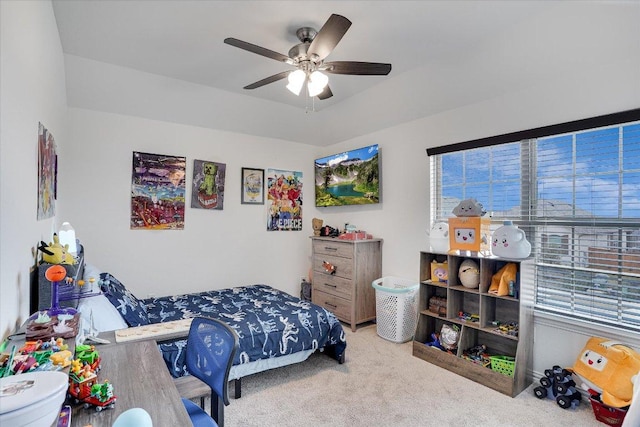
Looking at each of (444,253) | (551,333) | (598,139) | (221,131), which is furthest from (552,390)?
(221,131)

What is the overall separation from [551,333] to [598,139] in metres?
1.54

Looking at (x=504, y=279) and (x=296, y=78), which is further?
(x=504, y=279)

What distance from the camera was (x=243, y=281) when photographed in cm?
442

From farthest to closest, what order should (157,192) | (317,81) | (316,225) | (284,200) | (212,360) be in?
(284,200), (316,225), (157,192), (317,81), (212,360)

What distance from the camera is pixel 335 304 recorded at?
161 inches

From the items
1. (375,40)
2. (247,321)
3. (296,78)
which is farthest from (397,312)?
(375,40)

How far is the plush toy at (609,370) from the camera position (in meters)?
2.05

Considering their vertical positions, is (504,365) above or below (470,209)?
below

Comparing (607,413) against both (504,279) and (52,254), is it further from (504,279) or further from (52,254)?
(52,254)

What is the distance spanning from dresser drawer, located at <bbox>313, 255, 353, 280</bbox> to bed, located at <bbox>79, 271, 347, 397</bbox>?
2.72 ft

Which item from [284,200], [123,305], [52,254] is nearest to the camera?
[52,254]

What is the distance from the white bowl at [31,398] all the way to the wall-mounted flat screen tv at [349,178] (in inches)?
142

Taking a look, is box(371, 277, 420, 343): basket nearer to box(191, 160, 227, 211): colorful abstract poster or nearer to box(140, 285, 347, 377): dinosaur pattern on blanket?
box(140, 285, 347, 377): dinosaur pattern on blanket

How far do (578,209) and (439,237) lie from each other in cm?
110
